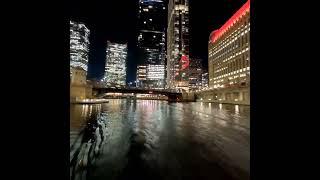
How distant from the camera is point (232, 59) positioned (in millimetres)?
98875

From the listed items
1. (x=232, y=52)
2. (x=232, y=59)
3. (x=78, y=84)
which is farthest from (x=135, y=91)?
(x=232, y=52)

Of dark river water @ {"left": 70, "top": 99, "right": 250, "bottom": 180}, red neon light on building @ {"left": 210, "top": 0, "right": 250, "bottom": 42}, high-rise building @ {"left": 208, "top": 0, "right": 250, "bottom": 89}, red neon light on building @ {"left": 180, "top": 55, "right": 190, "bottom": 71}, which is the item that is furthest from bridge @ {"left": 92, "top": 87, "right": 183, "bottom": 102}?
dark river water @ {"left": 70, "top": 99, "right": 250, "bottom": 180}

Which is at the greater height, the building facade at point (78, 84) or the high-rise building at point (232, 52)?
the high-rise building at point (232, 52)

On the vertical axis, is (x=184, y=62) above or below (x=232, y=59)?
above

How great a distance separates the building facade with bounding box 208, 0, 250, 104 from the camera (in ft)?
233

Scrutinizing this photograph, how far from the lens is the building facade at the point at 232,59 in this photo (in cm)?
7106

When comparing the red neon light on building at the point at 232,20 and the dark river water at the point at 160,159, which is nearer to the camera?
the dark river water at the point at 160,159

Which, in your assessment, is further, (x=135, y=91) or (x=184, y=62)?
(x=184, y=62)

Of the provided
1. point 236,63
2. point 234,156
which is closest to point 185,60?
point 236,63

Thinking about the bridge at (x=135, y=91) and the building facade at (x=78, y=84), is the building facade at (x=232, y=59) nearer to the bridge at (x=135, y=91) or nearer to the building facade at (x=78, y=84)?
the bridge at (x=135, y=91)

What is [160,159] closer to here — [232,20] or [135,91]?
[135,91]

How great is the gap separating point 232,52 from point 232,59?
12.1 feet

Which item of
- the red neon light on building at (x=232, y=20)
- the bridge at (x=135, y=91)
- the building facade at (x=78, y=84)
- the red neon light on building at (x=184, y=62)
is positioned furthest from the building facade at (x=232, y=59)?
the red neon light on building at (x=184, y=62)
